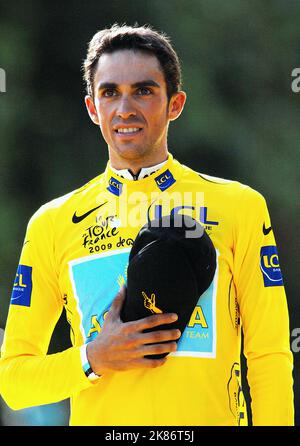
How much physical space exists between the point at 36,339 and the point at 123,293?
34 centimetres

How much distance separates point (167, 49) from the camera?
279 cm

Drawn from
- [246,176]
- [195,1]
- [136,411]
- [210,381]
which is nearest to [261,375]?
[210,381]

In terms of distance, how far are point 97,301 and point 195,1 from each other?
10.6ft

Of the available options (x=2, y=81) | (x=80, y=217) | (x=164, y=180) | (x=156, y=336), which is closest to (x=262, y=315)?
(x=156, y=336)

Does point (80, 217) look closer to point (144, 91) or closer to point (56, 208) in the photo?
point (56, 208)

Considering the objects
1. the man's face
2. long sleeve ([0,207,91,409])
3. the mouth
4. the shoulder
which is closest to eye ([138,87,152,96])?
the man's face

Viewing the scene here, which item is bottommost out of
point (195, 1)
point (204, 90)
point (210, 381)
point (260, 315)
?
point (210, 381)

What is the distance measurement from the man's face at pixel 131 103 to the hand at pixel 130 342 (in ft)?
1.48

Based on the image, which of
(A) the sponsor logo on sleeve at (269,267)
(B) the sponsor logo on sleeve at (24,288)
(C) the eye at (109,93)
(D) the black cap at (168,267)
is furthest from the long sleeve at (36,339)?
(A) the sponsor logo on sleeve at (269,267)

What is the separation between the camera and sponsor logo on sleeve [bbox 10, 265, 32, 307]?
2.73 metres

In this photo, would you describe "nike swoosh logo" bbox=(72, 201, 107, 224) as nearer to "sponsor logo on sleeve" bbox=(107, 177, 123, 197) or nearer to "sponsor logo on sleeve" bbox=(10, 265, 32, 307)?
"sponsor logo on sleeve" bbox=(107, 177, 123, 197)
